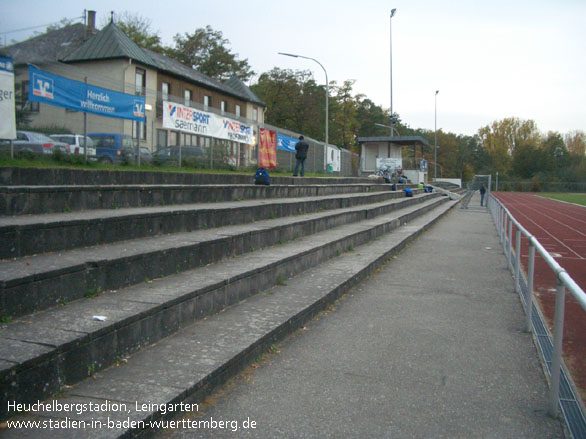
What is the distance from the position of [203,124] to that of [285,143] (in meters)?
7.18

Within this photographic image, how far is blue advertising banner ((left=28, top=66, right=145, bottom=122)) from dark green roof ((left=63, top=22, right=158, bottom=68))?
2250 centimetres

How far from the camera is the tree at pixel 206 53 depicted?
61469mm

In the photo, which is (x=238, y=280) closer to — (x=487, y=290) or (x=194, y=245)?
(x=194, y=245)

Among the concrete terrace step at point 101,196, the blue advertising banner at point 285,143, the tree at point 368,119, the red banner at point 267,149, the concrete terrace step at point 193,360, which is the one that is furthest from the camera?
the tree at point 368,119

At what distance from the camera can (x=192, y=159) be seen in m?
13.8

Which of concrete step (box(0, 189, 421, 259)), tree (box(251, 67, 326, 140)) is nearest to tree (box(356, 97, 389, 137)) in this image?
tree (box(251, 67, 326, 140))

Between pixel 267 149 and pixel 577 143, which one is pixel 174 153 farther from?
pixel 577 143

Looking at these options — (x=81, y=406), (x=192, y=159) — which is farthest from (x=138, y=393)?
(x=192, y=159)

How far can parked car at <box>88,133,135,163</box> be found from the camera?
1031 centimetres

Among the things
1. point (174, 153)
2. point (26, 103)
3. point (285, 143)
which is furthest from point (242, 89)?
point (26, 103)

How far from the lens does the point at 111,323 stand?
3738 mm

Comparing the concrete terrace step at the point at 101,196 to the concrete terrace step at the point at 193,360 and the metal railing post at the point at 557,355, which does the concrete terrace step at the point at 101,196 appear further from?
the metal railing post at the point at 557,355

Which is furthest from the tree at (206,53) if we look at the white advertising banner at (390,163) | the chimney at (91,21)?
the white advertising banner at (390,163)

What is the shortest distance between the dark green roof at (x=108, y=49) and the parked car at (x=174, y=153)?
68.5ft
